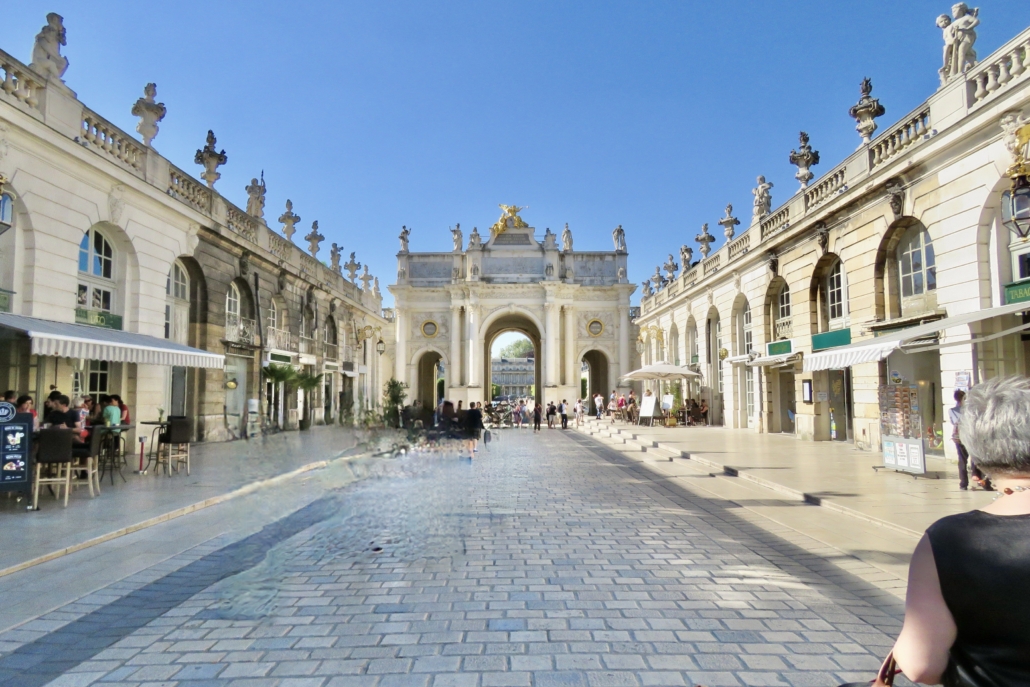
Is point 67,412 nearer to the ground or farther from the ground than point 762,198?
nearer to the ground

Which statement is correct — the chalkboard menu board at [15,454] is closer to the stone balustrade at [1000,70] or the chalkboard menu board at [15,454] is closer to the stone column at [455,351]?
the stone balustrade at [1000,70]

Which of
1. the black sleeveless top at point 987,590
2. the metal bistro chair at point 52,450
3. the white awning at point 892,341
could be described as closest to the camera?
the black sleeveless top at point 987,590

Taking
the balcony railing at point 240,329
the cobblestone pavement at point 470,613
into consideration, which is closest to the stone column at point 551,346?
the balcony railing at point 240,329

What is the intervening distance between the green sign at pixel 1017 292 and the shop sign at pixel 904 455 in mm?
2768

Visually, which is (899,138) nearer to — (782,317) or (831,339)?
(831,339)

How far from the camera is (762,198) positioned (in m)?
21.9

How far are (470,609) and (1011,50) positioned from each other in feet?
39.0

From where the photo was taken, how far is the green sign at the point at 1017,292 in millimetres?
10133

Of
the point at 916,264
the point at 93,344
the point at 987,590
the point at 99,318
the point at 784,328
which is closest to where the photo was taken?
the point at 987,590

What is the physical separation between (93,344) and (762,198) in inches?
783

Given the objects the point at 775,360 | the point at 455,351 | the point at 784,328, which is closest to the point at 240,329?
the point at 775,360

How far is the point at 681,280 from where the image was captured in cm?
3197

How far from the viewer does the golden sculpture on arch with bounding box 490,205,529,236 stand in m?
46.4

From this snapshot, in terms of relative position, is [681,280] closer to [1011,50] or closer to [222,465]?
[1011,50]
